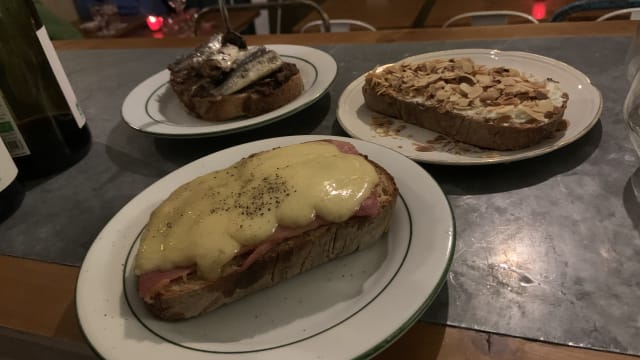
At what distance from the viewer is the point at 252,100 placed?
116cm

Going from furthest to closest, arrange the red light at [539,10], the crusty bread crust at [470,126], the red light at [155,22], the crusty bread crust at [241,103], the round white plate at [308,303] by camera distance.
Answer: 1. the red light at [155,22]
2. the red light at [539,10]
3. the crusty bread crust at [241,103]
4. the crusty bread crust at [470,126]
5. the round white plate at [308,303]

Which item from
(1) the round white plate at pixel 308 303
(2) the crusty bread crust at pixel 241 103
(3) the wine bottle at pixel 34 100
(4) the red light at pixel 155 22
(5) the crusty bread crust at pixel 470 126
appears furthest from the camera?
(4) the red light at pixel 155 22

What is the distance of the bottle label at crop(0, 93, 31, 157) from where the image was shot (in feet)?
3.20

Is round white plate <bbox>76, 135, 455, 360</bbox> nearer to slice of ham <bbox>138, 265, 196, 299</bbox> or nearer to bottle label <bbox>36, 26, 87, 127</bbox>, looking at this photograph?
slice of ham <bbox>138, 265, 196, 299</bbox>

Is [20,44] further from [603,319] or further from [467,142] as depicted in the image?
[603,319]

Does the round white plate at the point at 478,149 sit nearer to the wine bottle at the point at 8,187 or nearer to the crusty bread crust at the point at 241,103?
the crusty bread crust at the point at 241,103

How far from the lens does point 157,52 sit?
1.73m

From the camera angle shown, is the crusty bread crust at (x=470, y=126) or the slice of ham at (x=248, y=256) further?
the crusty bread crust at (x=470, y=126)

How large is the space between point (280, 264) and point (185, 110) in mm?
708

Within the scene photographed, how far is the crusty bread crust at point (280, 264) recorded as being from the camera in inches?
25.9

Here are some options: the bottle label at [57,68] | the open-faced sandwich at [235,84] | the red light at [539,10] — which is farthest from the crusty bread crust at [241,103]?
the red light at [539,10]

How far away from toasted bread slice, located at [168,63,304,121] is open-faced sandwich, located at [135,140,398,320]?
425 mm

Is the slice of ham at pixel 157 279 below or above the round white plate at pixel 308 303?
above

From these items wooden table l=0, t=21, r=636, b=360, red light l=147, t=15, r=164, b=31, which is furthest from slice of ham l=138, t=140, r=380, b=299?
red light l=147, t=15, r=164, b=31
